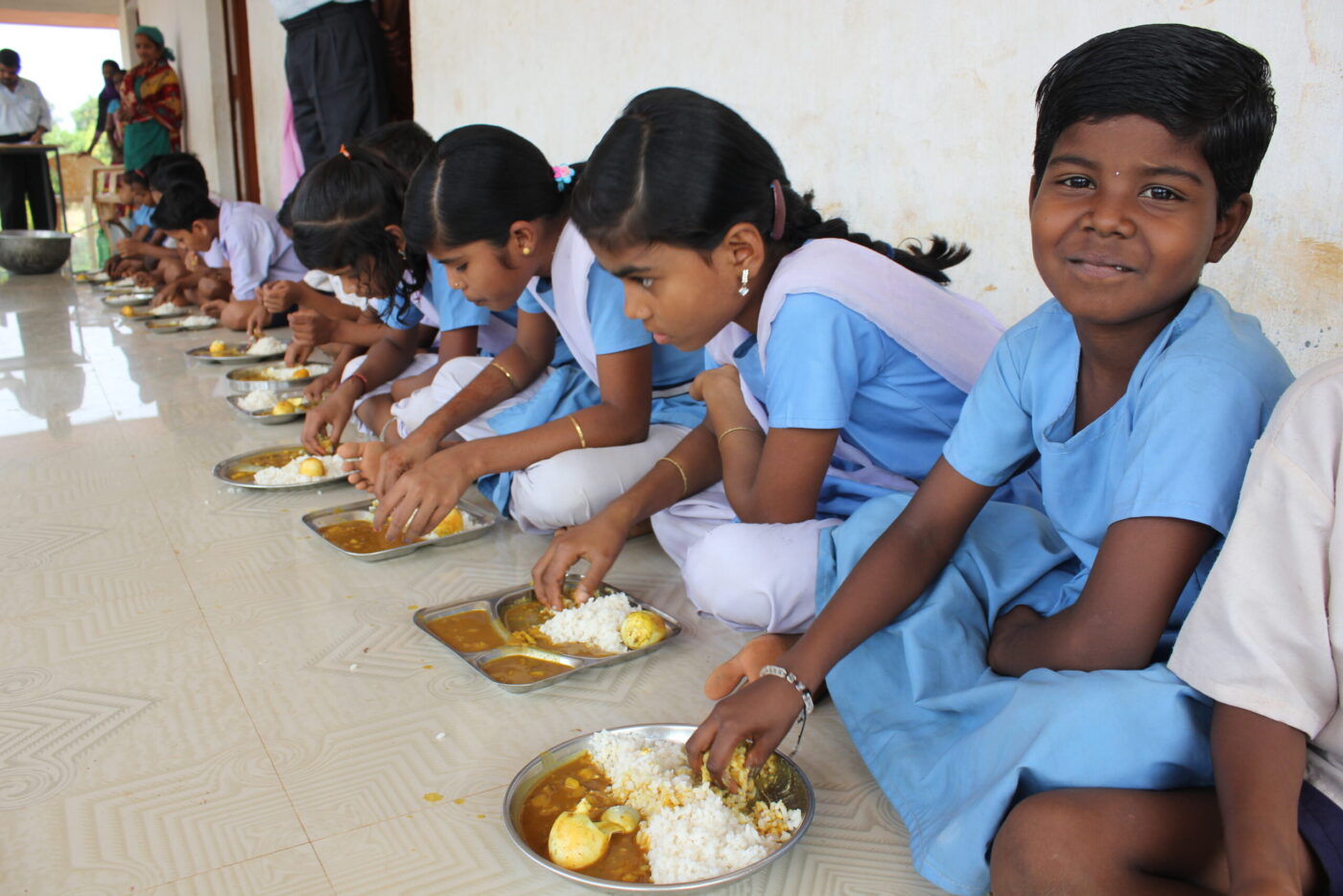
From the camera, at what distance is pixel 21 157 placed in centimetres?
959

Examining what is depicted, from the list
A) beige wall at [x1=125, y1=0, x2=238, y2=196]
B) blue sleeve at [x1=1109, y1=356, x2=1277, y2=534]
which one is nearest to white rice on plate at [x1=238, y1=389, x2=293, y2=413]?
blue sleeve at [x1=1109, y1=356, x2=1277, y2=534]

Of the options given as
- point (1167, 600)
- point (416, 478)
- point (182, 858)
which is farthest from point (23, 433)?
point (1167, 600)

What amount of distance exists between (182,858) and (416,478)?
33.5 inches

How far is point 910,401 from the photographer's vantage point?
5.89 ft

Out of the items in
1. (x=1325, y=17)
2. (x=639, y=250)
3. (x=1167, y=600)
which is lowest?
(x=1167, y=600)

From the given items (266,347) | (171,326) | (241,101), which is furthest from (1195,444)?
(241,101)

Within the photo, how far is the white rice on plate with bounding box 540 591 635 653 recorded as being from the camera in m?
1.78

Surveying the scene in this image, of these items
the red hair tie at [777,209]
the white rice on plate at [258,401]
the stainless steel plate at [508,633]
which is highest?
the red hair tie at [777,209]

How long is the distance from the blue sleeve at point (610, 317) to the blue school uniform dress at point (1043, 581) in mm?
787

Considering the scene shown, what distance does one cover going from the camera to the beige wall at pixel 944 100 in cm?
188

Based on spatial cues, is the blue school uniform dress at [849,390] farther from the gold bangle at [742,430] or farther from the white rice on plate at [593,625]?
the white rice on plate at [593,625]

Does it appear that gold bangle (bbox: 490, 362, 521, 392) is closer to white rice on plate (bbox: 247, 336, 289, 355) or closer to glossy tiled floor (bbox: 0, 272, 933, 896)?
glossy tiled floor (bbox: 0, 272, 933, 896)

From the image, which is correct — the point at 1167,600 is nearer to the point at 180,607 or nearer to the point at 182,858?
the point at 182,858

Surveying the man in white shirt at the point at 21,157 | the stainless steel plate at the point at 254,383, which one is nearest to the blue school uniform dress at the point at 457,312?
the stainless steel plate at the point at 254,383
